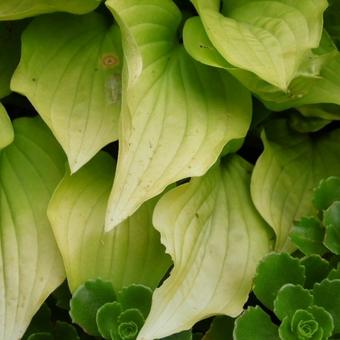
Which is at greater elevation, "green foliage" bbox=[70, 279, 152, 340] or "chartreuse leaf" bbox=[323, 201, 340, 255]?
"chartreuse leaf" bbox=[323, 201, 340, 255]

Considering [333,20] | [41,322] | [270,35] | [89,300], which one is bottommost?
[41,322]

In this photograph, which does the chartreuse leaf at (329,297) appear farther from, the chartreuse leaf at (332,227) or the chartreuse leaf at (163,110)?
the chartreuse leaf at (163,110)

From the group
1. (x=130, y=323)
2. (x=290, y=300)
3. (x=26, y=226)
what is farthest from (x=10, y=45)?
(x=290, y=300)

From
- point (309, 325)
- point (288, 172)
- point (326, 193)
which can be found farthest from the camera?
point (288, 172)

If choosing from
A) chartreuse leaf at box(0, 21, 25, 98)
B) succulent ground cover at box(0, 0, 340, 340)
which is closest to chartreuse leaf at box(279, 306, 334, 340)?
Result: succulent ground cover at box(0, 0, 340, 340)

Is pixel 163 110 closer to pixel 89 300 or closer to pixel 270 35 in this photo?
pixel 270 35

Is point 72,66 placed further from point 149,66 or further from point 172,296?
point 172,296

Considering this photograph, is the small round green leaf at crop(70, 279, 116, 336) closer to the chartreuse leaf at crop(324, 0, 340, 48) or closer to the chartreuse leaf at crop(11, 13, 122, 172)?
the chartreuse leaf at crop(11, 13, 122, 172)
